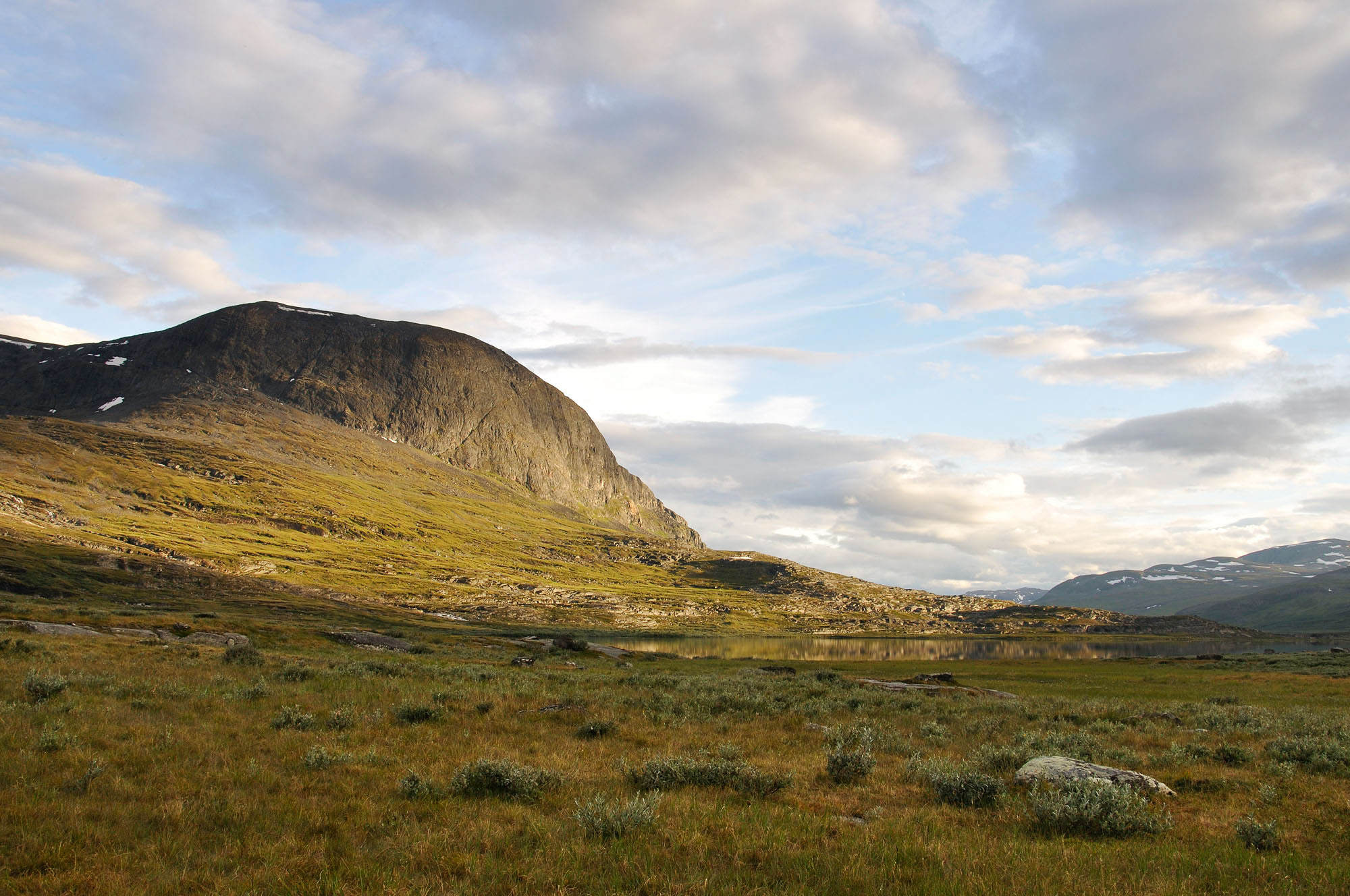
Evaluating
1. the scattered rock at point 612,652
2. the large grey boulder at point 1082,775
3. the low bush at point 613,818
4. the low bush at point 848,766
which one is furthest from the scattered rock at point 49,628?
the large grey boulder at point 1082,775

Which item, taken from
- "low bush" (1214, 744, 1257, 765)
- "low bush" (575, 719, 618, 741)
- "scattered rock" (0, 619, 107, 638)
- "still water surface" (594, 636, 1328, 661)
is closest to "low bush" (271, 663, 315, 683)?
"low bush" (575, 719, 618, 741)

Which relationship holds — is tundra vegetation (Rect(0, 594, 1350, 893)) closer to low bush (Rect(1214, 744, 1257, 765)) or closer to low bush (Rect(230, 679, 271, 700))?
low bush (Rect(1214, 744, 1257, 765))

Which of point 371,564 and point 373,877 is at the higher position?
point 373,877

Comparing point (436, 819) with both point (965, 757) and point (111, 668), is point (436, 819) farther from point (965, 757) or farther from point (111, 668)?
point (111, 668)

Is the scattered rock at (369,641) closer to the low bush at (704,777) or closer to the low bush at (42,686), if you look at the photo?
the low bush at (42,686)

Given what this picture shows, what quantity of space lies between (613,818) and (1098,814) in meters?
7.20

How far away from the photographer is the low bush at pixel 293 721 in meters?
15.4

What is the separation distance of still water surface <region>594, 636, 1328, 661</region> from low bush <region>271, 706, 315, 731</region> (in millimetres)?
76838

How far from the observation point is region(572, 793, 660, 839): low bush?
8812 millimetres

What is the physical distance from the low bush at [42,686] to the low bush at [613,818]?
15.8m

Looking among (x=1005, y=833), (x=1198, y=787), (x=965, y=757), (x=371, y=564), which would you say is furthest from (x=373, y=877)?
(x=371, y=564)

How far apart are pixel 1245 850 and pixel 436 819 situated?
1116cm

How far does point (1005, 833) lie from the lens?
374 inches

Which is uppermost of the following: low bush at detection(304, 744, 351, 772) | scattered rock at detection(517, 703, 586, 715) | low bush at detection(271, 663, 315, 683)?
low bush at detection(304, 744, 351, 772)
